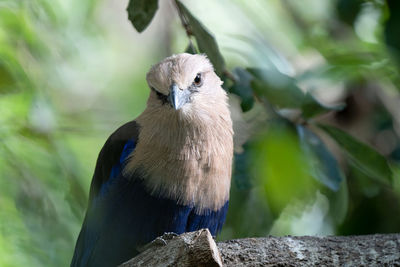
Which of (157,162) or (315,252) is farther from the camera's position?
(157,162)

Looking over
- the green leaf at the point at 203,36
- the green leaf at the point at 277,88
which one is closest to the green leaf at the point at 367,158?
the green leaf at the point at 277,88

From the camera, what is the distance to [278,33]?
281 inches

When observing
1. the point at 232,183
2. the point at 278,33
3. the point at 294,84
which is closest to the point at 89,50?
the point at 278,33

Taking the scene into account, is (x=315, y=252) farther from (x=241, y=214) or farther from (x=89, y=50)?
(x=89, y=50)

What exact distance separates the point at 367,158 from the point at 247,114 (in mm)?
1028

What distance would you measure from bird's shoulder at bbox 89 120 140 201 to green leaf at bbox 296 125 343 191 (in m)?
1.08

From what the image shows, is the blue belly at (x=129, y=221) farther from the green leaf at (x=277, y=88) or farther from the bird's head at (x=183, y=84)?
the green leaf at (x=277, y=88)

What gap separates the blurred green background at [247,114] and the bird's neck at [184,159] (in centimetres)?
26

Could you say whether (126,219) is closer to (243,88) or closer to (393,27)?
(243,88)

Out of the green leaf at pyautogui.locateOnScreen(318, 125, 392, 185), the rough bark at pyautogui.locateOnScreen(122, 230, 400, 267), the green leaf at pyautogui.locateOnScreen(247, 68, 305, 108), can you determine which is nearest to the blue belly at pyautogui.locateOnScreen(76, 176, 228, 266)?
the rough bark at pyautogui.locateOnScreen(122, 230, 400, 267)

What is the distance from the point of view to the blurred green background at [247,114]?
3.57 metres

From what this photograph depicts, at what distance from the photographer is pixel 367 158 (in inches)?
171

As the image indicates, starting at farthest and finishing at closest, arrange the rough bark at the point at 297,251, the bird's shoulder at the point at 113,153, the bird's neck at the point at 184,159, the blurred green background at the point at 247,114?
the bird's shoulder at the point at 113,153 → the bird's neck at the point at 184,159 → the blurred green background at the point at 247,114 → the rough bark at the point at 297,251

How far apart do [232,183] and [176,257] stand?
1.84 m
